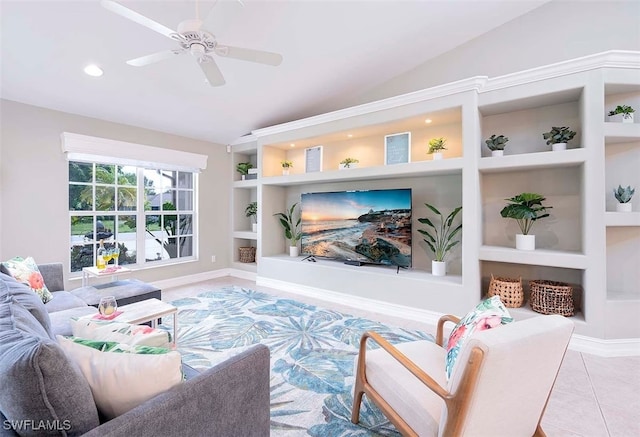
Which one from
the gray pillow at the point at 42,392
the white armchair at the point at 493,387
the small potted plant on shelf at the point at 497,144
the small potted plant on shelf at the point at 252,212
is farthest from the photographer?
the small potted plant on shelf at the point at 252,212

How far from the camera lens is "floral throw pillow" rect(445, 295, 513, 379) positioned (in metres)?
1.35

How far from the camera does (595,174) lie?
263cm

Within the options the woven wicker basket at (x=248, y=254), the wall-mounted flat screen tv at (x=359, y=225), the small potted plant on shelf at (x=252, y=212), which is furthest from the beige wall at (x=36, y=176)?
the wall-mounted flat screen tv at (x=359, y=225)

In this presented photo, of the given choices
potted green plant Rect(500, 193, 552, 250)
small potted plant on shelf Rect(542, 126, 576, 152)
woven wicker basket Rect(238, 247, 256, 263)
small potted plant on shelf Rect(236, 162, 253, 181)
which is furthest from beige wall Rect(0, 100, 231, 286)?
small potted plant on shelf Rect(542, 126, 576, 152)

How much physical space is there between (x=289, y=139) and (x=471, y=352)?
163 inches

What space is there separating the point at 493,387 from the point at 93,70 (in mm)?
4406

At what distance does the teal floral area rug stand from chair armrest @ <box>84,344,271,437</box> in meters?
0.65

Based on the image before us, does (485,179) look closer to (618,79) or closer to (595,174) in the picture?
(595,174)

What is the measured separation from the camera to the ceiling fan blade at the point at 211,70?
7.32 feet

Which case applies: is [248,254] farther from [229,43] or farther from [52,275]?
[229,43]

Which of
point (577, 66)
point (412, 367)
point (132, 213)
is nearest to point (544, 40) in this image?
point (577, 66)

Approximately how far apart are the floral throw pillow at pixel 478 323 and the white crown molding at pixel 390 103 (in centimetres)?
251

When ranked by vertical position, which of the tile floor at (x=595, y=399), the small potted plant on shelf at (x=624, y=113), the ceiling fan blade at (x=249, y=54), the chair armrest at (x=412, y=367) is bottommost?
the tile floor at (x=595, y=399)

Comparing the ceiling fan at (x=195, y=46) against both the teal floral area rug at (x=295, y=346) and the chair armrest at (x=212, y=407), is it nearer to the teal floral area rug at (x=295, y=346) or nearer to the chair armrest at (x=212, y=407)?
the chair armrest at (x=212, y=407)
